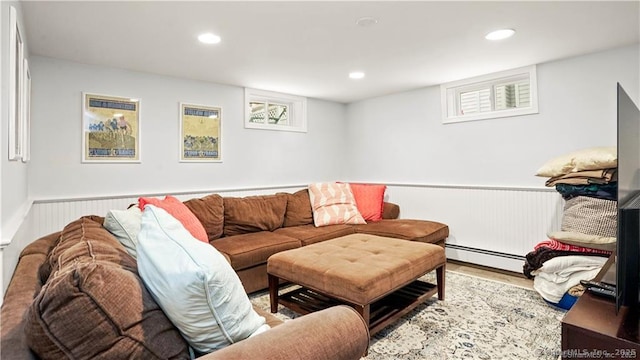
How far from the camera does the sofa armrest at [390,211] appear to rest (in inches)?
164

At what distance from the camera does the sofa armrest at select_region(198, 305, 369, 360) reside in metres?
0.88

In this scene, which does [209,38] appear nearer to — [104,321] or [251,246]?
[251,246]

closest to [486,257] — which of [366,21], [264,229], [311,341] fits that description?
[264,229]

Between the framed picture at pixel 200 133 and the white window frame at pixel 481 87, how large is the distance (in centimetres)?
268

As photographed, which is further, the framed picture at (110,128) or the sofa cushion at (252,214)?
the sofa cushion at (252,214)

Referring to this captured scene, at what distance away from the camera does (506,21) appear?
2.27 meters

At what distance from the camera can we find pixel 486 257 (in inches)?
144

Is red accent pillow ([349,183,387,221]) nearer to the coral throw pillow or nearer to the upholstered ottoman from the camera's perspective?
the coral throw pillow

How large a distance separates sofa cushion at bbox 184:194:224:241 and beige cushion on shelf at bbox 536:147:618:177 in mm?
2840

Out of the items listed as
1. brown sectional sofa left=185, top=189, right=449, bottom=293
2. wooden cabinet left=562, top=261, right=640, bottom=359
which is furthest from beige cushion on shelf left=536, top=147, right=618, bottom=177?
wooden cabinet left=562, top=261, right=640, bottom=359

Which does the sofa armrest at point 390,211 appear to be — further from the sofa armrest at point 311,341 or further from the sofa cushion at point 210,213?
the sofa armrest at point 311,341

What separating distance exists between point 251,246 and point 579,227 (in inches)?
100

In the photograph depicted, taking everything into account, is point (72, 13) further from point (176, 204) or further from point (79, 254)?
point (79, 254)

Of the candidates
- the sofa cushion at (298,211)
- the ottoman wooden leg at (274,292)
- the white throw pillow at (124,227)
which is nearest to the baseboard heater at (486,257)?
the sofa cushion at (298,211)
